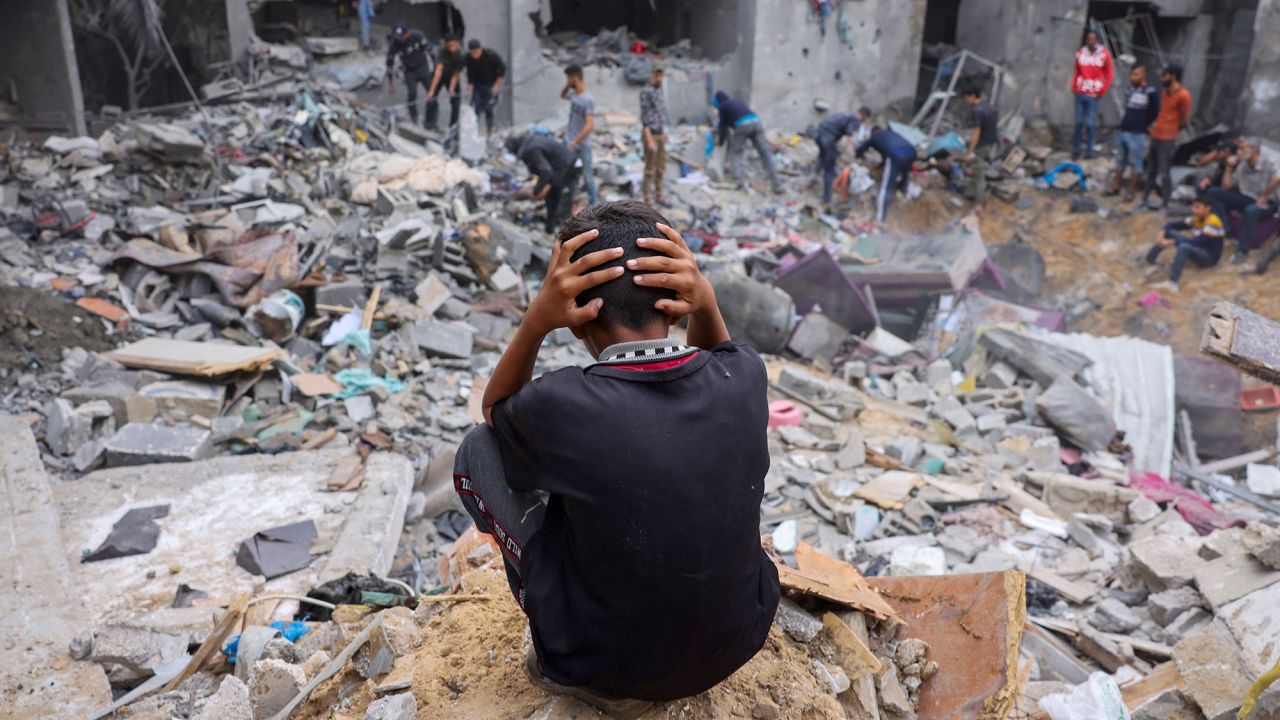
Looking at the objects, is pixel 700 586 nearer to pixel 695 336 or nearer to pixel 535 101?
pixel 695 336

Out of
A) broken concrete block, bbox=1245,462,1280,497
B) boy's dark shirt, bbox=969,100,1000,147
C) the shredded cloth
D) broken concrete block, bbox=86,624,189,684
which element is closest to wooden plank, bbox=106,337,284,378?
broken concrete block, bbox=86,624,189,684

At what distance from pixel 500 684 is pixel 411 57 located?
1317cm

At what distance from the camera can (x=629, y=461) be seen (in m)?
1.79

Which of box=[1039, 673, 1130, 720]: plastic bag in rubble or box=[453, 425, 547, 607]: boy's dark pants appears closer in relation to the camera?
box=[453, 425, 547, 607]: boy's dark pants

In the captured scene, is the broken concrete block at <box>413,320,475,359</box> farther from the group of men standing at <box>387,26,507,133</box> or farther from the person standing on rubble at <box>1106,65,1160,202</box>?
the person standing on rubble at <box>1106,65,1160,202</box>

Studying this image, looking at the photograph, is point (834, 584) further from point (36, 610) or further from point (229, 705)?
point (36, 610)

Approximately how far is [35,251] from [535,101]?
867cm

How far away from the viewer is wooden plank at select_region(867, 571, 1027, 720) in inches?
103

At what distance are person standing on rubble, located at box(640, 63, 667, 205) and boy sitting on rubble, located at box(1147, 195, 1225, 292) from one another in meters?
6.51

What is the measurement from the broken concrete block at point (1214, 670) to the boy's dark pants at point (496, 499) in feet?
7.95

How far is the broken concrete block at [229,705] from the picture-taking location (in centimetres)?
247

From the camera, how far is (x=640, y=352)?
1891 mm

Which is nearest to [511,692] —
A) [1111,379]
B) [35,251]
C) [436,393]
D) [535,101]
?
[436,393]

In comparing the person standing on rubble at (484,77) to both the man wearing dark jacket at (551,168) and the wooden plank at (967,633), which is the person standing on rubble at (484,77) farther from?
the wooden plank at (967,633)
